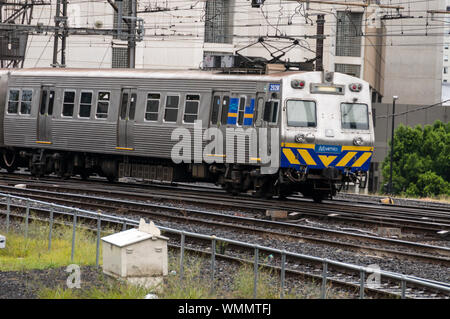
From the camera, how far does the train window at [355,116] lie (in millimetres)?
22797

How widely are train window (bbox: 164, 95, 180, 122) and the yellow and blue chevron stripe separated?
13.3 ft

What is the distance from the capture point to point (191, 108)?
24.0 m

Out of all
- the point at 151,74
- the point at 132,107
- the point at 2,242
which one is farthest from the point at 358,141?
the point at 2,242

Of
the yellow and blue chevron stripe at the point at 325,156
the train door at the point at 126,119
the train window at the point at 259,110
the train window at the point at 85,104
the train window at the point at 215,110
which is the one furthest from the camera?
the train window at the point at 85,104

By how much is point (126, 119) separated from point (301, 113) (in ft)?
19.8

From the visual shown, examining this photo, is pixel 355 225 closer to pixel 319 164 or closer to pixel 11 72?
pixel 319 164

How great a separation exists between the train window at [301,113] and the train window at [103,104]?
262 inches

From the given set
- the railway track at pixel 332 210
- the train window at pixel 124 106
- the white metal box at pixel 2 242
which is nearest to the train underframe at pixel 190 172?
the railway track at pixel 332 210

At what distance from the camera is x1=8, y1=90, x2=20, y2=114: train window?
28.8 m

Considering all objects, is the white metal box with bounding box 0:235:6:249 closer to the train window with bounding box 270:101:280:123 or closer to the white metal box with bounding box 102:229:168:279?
the white metal box with bounding box 102:229:168:279

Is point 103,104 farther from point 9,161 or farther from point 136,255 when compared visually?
point 136,255

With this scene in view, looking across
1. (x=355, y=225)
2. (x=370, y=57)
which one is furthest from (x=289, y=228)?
(x=370, y=57)

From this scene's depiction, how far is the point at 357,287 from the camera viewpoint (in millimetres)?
10852

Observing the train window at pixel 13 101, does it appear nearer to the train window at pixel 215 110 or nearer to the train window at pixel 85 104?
the train window at pixel 85 104
